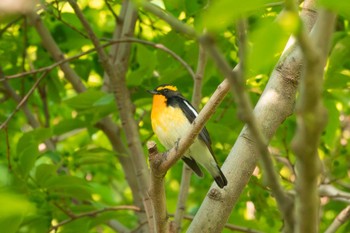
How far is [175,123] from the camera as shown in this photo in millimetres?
5180

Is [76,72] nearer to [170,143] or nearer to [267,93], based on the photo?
[170,143]

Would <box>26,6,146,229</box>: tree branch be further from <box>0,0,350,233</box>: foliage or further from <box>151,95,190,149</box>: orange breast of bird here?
<box>151,95,190,149</box>: orange breast of bird

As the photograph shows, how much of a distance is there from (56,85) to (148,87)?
2.67 feet

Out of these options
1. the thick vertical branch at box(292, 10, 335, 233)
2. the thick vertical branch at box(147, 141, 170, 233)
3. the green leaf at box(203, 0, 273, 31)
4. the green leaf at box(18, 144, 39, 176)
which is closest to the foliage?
the green leaf at box(18, 144, 39, 176)

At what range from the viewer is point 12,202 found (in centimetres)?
156

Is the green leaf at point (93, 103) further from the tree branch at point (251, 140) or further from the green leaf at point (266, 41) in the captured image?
the green leaf at point (266, 41)

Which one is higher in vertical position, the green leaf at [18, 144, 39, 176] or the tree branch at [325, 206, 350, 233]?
the green leaf at [18, 144, 39, 176]

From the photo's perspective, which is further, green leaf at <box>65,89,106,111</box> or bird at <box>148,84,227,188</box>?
bird at <box>148,84,227,188</box>

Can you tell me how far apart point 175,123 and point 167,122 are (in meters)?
0.14

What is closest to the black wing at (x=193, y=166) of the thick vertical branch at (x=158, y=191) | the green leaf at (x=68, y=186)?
the green leaf at (x=68, y=186)

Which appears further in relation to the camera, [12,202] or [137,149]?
[137,149]

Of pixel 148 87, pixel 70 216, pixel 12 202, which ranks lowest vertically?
pixel 12 202

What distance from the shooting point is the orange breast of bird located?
4.97 metres

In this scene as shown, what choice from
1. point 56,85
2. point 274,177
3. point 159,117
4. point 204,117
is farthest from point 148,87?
point 274,177
